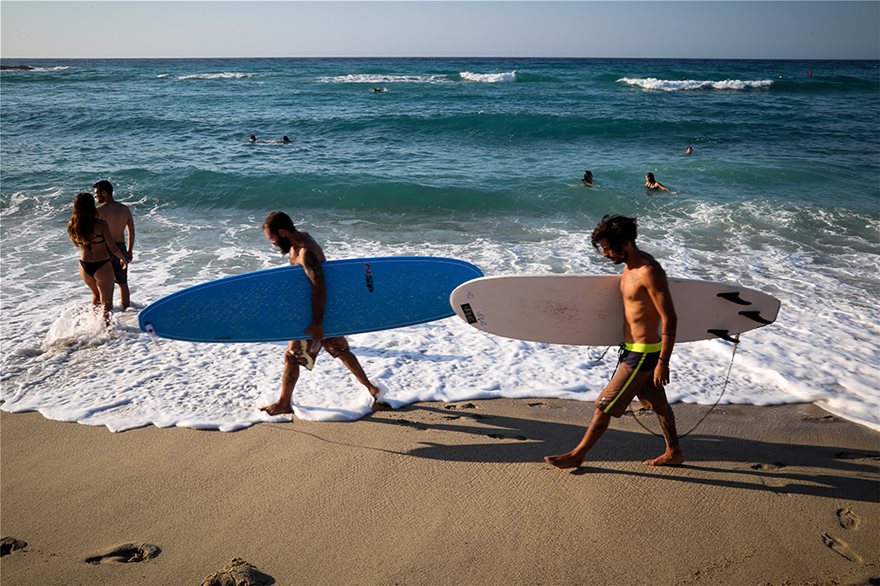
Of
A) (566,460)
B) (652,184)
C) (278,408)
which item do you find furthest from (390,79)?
(566,460)

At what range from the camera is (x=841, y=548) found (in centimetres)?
306

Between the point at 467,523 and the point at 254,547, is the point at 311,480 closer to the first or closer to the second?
the point at 254,547

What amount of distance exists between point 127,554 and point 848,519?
12.2 feet

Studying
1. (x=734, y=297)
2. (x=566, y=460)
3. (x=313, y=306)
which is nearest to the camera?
(x=566, y=460)

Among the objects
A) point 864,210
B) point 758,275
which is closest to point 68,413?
point 758,275

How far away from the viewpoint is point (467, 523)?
128 inches

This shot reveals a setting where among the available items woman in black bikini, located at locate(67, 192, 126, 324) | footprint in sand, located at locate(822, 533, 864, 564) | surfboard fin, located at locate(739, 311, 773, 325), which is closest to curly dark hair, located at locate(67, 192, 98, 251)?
woman in black bikini, located at locate(67, 192, 126, 324)

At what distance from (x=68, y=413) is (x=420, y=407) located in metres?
2.54

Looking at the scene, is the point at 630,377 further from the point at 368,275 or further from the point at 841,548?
the point at 368,275

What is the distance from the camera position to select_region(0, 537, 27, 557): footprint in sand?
3.11m

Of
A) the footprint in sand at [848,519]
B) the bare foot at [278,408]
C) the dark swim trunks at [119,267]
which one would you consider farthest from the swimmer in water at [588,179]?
the footprint in sand at [848,519]

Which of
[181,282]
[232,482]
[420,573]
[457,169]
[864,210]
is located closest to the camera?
[420,573]

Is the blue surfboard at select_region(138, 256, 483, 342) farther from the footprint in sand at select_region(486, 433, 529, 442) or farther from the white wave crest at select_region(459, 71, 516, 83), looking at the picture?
the white wave crest at select_region(459, 71, 516, 83)

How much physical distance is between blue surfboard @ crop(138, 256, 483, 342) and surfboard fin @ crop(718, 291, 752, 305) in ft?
5.52
